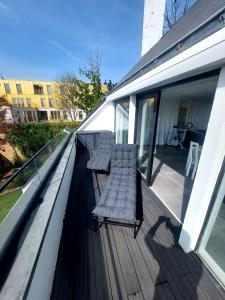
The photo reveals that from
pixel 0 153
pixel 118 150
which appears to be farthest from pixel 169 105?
pixel 0 153

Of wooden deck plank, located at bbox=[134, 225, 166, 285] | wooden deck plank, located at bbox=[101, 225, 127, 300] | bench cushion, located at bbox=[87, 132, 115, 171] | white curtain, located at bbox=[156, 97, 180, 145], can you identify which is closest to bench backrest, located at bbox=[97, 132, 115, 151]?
bench cushion, located at bbox=[87, 132, 115, 171]

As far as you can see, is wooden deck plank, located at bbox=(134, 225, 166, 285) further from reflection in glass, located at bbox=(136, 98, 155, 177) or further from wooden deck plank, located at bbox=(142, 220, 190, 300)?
reflection in glass, located at bbox=(136, 98, 155, 177)

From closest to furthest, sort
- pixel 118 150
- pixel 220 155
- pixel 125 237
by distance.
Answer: pixel 220 155
pixel 125 237
pixel 118 150

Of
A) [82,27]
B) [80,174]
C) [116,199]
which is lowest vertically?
[80,174]

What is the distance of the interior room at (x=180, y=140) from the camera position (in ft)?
9.36

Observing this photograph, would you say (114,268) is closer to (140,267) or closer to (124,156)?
(140,267)

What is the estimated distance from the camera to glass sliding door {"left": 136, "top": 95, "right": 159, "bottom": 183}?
2913 mm

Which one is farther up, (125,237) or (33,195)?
(33,195)

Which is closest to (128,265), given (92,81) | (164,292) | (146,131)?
(164,292)

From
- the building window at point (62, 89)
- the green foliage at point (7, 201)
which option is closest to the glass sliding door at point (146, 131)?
the green foliage at point (7, 201)

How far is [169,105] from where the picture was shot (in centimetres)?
687

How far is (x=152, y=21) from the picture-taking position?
4.38 m

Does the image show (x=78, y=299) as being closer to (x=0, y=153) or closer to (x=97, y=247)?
(x=97, y=247)

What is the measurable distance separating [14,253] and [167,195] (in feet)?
8.54
